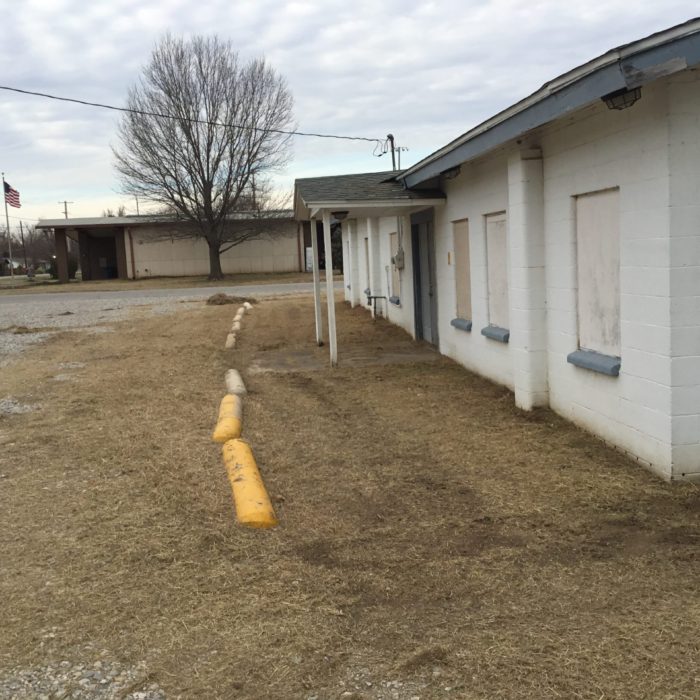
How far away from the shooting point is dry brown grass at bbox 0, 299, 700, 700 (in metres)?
3.20

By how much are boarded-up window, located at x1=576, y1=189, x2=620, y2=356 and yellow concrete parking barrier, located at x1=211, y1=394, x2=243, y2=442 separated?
3179 millimetres

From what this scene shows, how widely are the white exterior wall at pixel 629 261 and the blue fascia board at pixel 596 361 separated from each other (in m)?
0.08

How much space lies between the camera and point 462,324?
10.2 metres

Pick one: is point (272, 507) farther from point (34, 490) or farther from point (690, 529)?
point (690, 529)

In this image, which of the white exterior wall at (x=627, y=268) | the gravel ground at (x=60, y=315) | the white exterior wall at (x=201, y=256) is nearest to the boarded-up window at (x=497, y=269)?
the white exterior wall at (x=627, y=268)

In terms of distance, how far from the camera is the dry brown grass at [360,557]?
320 centimetres

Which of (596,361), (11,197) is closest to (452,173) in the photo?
(596,361)

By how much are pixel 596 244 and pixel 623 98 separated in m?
1.42

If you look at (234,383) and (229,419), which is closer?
(229,419)

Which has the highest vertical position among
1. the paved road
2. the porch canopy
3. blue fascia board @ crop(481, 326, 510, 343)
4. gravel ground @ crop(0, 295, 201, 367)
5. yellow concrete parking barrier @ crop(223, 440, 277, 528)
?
the porch canopy

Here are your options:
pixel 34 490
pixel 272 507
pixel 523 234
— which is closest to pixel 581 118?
pixel 523 234

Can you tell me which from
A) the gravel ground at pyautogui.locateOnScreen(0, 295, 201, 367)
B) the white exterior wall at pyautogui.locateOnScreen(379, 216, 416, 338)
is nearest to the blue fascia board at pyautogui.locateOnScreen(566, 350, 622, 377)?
the white exterior wall at pyautogui.locateOnScreen(379, 216, 416, 338)

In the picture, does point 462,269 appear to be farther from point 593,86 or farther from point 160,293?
point 160,293

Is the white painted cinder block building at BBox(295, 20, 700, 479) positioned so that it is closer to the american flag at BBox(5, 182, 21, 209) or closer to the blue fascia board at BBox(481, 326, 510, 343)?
the blue fascia board at BBox(481, 326, 510, 343)
